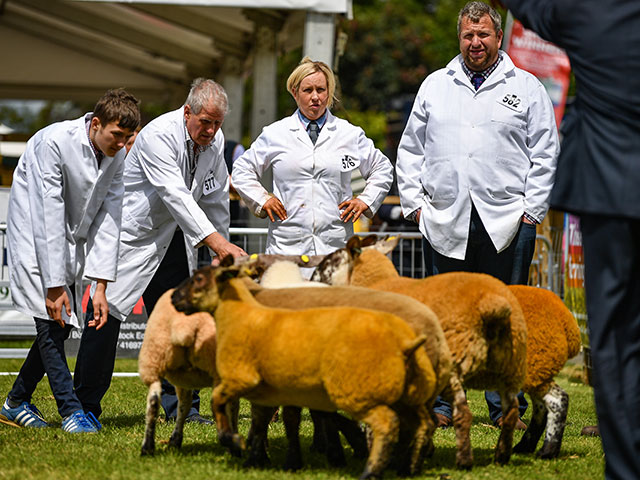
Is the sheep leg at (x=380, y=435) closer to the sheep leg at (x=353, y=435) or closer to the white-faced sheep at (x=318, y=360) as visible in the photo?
the white-faced sheep at (x=318, y=360)

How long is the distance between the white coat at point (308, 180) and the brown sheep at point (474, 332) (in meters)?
1.08

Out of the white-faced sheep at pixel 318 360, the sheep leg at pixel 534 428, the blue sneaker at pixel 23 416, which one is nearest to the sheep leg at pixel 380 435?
the white-faced sheep at pixel 318 360

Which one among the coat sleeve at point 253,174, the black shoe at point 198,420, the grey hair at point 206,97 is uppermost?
the grey hair at point 206,97

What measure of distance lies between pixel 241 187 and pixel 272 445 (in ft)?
5.77

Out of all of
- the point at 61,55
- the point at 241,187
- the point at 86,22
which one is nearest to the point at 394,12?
the point at 61,55

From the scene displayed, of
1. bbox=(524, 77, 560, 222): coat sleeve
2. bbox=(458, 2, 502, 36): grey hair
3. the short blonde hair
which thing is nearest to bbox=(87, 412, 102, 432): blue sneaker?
the short blonde hair

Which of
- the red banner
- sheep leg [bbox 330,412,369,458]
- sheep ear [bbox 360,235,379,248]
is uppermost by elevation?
the red banner

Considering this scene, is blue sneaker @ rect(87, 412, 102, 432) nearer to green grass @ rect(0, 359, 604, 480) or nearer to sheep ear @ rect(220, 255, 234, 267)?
green grass @ rect(0, 359, 604, 480)

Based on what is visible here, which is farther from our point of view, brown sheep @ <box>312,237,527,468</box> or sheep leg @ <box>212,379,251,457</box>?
brown sheep @ <box>312,237,527,468</box>

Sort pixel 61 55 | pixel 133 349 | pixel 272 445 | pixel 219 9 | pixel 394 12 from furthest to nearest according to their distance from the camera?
pixel 394 12
pixel 61 55
pixel 219 9
pixel 133 349
pixel 272 445

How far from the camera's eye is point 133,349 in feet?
33.2

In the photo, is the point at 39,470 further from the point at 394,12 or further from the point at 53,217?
the point at 394,12

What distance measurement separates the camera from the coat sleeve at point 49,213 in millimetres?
5820

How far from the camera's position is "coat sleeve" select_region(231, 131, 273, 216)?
6277 mm
